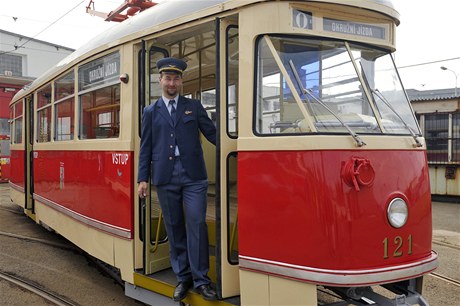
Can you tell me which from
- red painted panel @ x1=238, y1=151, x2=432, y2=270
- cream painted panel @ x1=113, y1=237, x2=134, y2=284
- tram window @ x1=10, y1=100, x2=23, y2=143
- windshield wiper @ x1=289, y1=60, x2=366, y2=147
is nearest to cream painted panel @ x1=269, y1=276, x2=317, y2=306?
red painted panel @ x1=238, y1=151, x2=432, y2=270

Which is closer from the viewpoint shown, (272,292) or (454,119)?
(272,292)

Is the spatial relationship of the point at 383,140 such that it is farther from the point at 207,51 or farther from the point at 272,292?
the point at 207,51

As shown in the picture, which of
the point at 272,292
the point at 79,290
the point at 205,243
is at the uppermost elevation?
the point at 205,243

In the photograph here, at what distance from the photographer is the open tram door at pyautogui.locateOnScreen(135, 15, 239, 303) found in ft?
10.5

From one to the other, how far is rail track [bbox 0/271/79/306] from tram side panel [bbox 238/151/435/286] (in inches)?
96.1

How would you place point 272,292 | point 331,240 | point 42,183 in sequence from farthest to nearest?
point 42,183
point 272,292
point 331,240

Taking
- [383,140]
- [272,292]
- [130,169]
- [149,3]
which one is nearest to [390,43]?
[383,140]

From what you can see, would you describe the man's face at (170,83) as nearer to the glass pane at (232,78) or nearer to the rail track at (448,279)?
the glass pane at (232,78)

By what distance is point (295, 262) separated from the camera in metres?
2.82

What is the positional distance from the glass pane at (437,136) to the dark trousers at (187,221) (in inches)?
441

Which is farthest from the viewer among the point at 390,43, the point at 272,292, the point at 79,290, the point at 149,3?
the point at 149,3

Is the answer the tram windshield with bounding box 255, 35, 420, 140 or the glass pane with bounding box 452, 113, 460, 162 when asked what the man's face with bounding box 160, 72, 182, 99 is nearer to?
the tram windshield with bounding box 255, 35, 420, 140

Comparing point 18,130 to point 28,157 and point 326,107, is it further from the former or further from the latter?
point 326,107

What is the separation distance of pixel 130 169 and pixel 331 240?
6.54 feet
